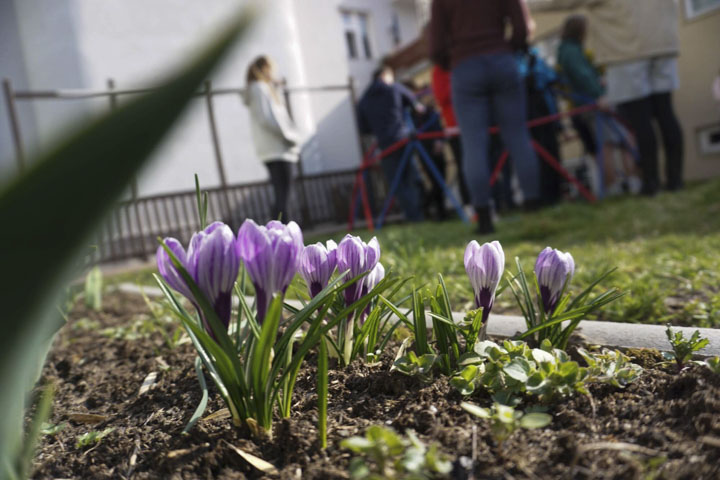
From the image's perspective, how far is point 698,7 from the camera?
7.66 meters

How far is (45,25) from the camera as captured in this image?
9.53 m

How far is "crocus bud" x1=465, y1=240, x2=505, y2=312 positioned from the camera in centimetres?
107

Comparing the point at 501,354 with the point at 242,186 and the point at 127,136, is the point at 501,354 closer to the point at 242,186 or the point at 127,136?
the point at 127,136

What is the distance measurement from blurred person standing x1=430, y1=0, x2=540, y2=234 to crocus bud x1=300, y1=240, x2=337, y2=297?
3.01 meters

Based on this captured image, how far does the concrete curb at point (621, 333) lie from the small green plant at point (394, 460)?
0.65 meters

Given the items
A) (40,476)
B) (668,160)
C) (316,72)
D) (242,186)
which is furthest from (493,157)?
(316,72)

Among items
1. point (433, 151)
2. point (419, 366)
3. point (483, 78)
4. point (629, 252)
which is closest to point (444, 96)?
point (483, 78)

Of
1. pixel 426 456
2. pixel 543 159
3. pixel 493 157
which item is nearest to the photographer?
pixel 426 456

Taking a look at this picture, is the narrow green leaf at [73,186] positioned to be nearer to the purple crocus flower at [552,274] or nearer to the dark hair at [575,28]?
the purple crocus flower at [552,274]

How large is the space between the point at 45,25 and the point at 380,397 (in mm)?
10771

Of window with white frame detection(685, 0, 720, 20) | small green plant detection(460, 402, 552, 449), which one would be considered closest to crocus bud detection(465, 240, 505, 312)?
small green plant detection(460, 402, 552, 449)

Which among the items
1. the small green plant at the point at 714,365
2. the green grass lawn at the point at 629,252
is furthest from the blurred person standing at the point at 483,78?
the small green plant at the point at 714,365

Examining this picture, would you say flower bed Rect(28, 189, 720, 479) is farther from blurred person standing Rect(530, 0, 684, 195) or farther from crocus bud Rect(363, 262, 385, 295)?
blurred person standing Rect(530, 0, 684, 195)

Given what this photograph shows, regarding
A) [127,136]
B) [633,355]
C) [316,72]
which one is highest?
[316,72]
